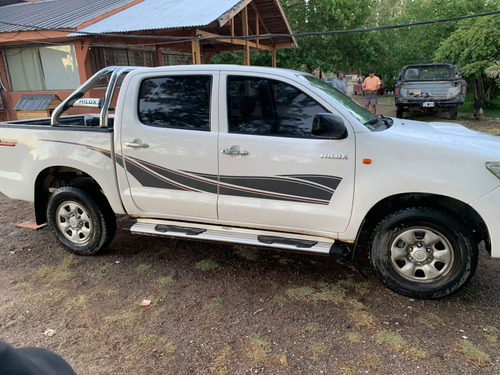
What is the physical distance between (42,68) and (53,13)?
1.82m

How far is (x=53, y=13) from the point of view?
42.5 feet

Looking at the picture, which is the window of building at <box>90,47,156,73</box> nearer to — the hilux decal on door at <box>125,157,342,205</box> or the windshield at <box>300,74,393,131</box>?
the hilux decal on door at <box>125,157,342,205</box>

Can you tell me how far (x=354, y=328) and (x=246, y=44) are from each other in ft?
39.3

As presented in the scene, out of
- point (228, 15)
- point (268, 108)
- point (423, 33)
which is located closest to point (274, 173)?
point (268, 108)

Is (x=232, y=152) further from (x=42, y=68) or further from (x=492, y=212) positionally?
(x=42, y=68)

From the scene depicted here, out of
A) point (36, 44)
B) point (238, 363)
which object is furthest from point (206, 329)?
point (36, 44)

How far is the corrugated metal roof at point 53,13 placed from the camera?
11.2 meters

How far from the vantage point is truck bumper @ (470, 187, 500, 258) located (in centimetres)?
308

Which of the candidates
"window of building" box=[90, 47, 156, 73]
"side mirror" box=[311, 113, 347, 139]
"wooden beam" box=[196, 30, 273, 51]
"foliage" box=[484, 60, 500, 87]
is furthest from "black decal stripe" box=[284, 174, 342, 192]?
"foliage" box=[484, 60, 500, 87]

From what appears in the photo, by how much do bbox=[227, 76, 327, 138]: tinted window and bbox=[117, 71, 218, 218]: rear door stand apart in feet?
0.73

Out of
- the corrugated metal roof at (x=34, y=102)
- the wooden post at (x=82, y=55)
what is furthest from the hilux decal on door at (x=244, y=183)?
the corrugated metal roof at (x=34, y=102)

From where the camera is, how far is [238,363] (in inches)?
109

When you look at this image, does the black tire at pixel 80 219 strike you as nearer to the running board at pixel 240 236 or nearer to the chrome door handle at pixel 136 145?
the running board at pixel 240 236

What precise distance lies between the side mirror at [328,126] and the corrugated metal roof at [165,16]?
6.99 metres
